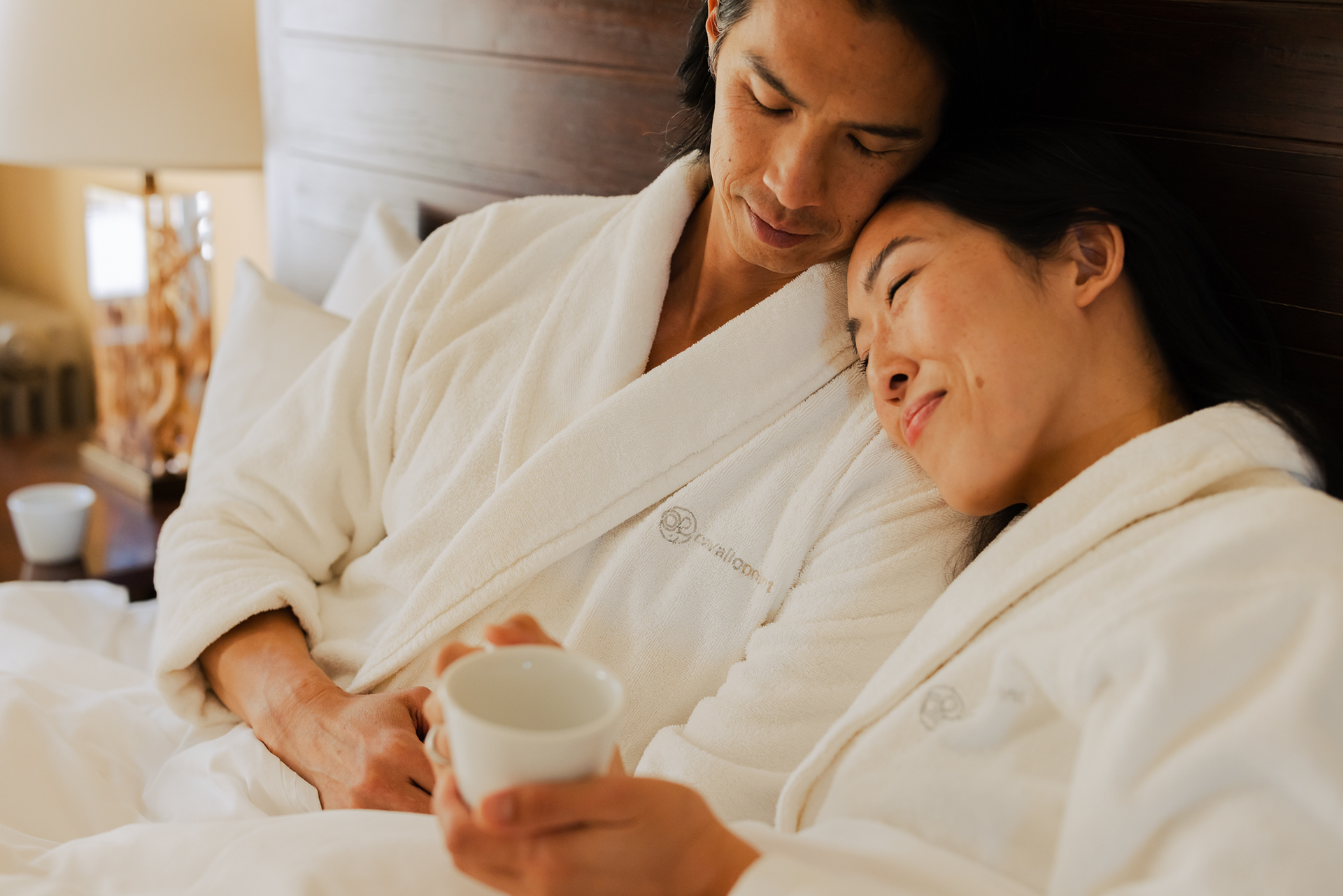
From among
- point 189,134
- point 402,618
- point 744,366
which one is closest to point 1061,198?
point 744,366

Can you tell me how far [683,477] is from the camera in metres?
1.19

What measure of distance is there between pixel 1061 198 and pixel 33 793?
1185 millimetres

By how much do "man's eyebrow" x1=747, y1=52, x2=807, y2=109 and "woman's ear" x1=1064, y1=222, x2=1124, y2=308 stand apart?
0.28 m

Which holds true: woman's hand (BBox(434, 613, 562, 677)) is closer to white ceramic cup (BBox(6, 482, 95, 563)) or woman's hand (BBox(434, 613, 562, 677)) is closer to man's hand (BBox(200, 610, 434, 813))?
man's hand (BBox(200, 610, 434, 813))

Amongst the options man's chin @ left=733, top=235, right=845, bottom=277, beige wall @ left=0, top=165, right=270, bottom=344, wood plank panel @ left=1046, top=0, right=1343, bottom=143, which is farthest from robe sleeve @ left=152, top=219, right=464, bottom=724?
beige wall @ left=0, top=165, right=270, bottom=344

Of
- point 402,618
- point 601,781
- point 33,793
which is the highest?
point 601,781

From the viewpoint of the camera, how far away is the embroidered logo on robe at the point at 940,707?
3.02 feet

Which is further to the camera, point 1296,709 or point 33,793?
point 33,793

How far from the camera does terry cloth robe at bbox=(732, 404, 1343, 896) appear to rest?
73cm

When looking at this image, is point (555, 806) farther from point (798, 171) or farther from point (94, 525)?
point (94, 525)

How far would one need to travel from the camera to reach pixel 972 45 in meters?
1.03

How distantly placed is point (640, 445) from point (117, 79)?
5.07ft

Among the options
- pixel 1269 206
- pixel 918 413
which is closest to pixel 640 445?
pixel 918 413

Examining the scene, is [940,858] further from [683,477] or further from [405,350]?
[405,350]
